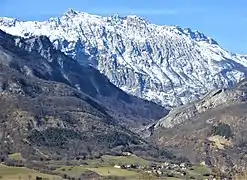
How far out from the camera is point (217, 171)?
432 feet

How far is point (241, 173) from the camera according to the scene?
132 metres

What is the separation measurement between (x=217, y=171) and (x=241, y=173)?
427 centimetres
